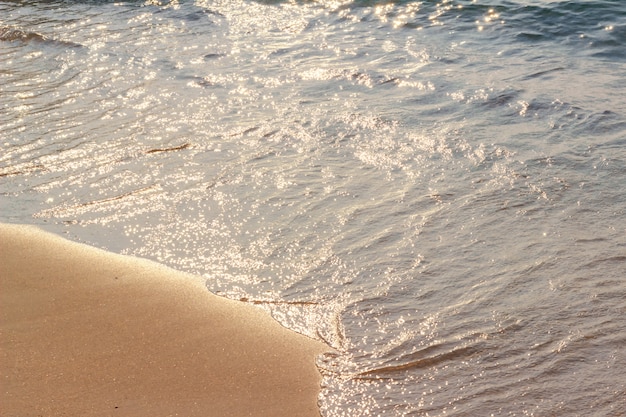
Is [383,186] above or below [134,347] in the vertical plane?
below

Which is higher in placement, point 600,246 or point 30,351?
point 30,351

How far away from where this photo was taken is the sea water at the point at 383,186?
3.01m

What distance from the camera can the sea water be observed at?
3012 millimetres

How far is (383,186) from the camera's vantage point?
14.6ft

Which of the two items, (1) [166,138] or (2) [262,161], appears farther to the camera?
(1) [166,138]

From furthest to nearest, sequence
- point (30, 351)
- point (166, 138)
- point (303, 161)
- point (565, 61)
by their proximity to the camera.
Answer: point (565, 61) → point (166, 138) → point (303, 161) → point (30, 351)

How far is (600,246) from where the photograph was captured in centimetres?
373

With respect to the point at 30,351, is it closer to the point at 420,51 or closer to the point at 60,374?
the point at 60,374

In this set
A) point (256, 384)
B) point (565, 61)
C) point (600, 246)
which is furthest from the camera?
point (565, 61)

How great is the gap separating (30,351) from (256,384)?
0.97 meters

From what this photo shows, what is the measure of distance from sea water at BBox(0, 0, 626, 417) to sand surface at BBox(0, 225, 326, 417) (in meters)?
0.15

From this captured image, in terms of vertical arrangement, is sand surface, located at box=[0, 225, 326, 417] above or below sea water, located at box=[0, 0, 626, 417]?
above

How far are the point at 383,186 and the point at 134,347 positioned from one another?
1.96 m

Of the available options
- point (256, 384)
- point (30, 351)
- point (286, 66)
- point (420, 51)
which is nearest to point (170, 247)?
point (30, 351)
